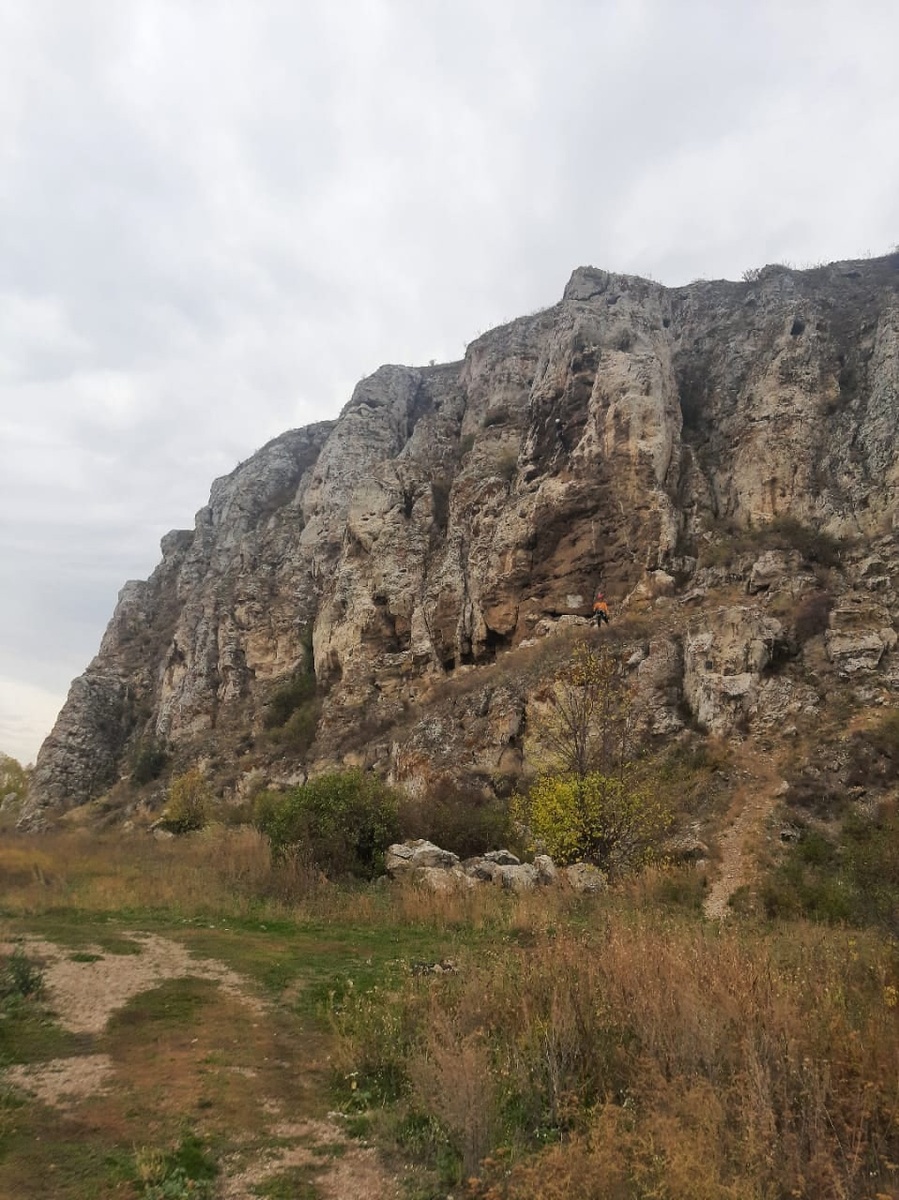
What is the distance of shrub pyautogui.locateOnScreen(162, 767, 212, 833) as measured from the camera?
26922 millimetres

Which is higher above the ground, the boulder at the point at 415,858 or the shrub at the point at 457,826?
the shrub at the point at 457,826

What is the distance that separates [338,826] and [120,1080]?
31.8ft

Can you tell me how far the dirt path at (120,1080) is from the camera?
3781 millimetres

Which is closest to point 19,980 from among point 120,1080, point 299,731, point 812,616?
point 120,1080

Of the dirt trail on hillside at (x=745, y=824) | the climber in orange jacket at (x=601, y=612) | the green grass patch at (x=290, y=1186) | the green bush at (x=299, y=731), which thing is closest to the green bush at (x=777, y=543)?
the climber in orange jacket at (x=601, y=612)

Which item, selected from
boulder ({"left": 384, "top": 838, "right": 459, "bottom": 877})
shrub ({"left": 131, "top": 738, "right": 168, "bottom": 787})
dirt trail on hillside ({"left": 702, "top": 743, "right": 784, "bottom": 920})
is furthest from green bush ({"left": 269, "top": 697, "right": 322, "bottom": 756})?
dirt trail on hillside ({"left": 702, "top": 743, "right": 784, "bottom": 920})

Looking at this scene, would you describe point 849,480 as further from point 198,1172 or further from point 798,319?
point 198,1172

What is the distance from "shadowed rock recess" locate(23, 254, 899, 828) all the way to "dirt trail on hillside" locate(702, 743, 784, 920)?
176 cm

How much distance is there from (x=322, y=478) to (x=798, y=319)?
101ft

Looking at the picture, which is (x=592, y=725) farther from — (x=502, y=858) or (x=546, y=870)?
(x=546, y=870)

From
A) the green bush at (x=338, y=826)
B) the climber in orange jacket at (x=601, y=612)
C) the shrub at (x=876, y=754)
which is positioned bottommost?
the green bush at (x=338, y=826)

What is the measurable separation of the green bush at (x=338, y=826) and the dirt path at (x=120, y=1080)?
516 centimetres

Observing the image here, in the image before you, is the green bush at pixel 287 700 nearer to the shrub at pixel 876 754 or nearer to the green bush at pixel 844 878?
the shrub at pixel 876 754

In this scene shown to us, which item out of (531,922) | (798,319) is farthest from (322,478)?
(531,922)
